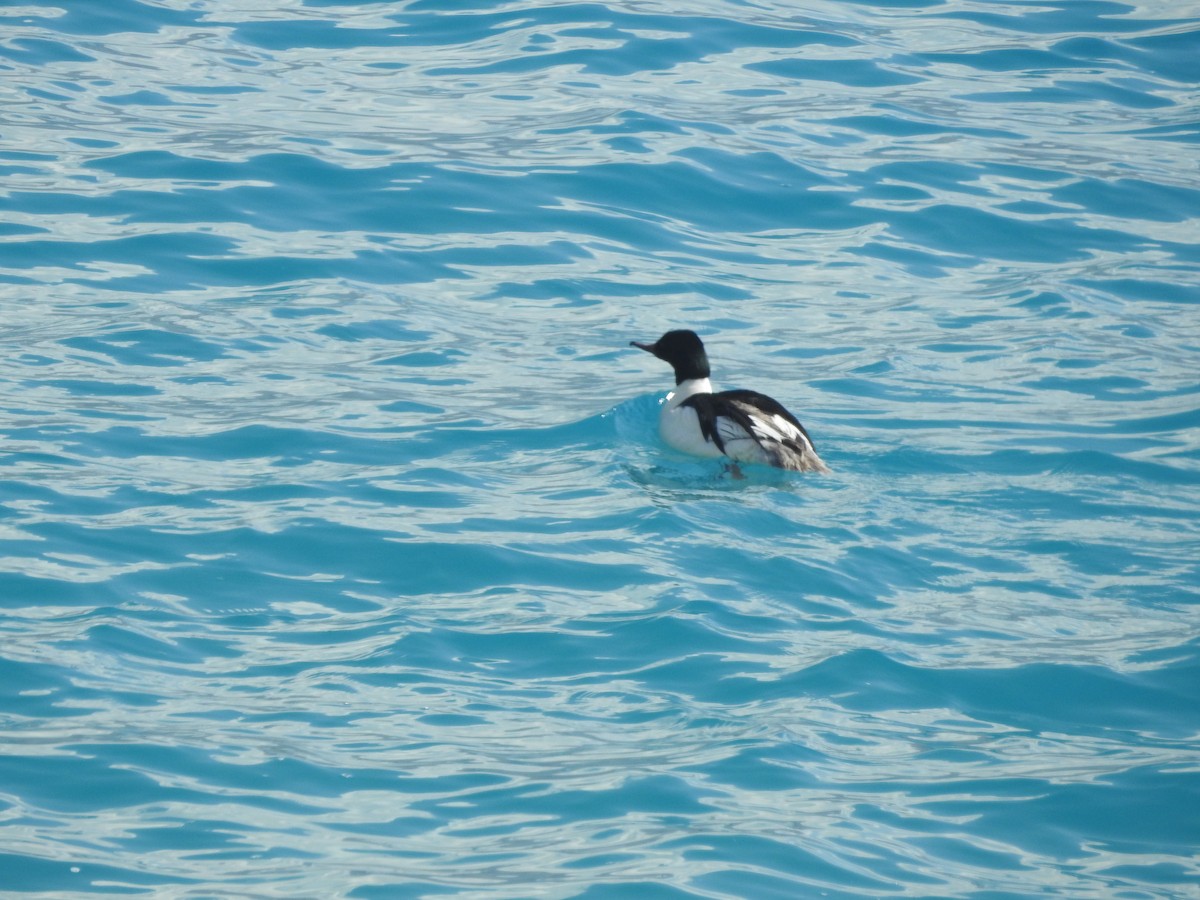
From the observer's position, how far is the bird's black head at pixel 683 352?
10.0 metres

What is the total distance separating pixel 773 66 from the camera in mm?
15852

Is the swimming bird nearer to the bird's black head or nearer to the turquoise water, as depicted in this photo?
the bird's black head

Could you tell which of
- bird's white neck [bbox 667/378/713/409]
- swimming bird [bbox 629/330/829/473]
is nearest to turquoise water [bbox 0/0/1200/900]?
swimming bird [bbox 629/330/829/473]

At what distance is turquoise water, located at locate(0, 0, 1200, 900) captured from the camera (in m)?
5.62

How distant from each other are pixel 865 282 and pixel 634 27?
19.1 ft

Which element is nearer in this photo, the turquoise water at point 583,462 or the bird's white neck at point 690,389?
the turquoise water at point 583,462

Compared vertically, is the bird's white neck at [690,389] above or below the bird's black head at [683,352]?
below

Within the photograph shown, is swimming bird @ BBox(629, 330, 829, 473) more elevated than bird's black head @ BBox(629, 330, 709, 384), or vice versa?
bird's black head @ BBox(629, 330, 709, 384)

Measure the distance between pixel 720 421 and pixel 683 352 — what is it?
96 cm

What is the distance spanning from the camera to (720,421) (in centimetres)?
922

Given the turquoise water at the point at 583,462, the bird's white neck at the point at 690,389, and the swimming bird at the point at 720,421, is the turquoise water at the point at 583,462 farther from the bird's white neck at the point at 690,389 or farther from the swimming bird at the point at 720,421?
the bird's white neck at the point at 690,389

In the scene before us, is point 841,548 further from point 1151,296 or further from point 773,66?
point 773,66

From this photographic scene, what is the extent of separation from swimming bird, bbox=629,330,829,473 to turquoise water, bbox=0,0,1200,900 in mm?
176

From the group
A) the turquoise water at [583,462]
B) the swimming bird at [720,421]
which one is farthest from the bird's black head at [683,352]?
the turquoise water at [583,462]
